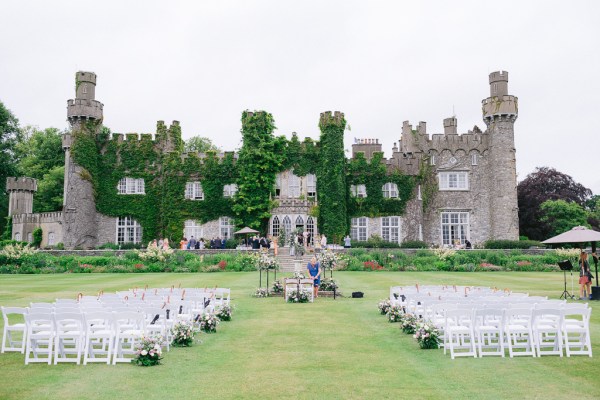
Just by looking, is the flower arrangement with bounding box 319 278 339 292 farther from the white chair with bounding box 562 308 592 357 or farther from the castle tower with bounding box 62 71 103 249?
the castle tower with bounding box 62 71 103 249

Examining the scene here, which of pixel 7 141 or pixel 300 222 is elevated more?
pixel 7 141

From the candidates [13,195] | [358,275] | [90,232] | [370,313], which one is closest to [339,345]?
[370,313]

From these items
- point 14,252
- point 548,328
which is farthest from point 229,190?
point 548,328

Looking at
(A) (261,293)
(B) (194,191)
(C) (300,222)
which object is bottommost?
(A) (261,293)

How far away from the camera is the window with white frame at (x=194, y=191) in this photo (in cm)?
4609

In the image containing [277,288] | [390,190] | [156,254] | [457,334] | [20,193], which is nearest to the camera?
[457,334]

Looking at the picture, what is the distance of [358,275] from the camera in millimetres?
30188

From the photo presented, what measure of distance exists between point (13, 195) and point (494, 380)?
60.1 m

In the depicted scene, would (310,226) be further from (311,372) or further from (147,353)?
(311,372)

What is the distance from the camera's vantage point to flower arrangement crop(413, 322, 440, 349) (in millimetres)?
11141

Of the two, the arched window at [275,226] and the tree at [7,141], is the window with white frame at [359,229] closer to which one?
the arched window at [275,226]

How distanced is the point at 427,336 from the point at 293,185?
35.3 m

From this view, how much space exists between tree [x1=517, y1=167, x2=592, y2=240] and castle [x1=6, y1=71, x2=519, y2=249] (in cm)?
920

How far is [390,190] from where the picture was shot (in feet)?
153
